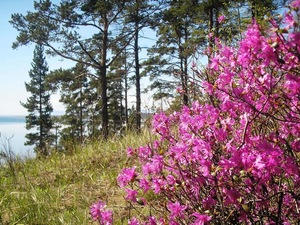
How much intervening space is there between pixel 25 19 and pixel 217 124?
10.4 metres

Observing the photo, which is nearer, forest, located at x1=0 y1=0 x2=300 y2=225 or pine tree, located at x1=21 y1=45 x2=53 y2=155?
forest, located at x1=0 y1=0 x2=300 y2=225

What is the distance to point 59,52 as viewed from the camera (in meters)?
10.7

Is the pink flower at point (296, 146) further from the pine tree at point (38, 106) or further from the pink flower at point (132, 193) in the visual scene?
the pine tree at point (38, 106)

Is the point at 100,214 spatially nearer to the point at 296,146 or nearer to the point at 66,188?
the point at 296,146

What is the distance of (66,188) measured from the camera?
11.1ft

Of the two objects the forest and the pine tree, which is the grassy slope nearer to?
the forest

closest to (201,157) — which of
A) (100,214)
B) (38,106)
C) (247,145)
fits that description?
(247,145)

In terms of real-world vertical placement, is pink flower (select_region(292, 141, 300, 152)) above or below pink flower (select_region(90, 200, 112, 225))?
above

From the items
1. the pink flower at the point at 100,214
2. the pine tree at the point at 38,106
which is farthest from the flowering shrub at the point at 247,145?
the pine tree at the point at 38,106

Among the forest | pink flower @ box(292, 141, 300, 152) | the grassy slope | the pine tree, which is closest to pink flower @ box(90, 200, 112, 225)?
the forest

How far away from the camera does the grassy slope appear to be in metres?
2.46

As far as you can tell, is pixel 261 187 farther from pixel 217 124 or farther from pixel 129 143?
pixel 129 143

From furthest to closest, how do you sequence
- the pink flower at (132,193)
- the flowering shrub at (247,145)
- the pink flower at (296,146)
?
1. the pink flower at (132,193)
2. the pink flower at (296,146)
3. the flowering shrub at (247,145)

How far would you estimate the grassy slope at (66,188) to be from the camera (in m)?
2.46
